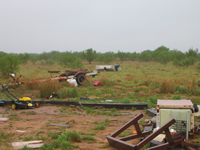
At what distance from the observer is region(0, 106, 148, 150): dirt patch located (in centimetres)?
468

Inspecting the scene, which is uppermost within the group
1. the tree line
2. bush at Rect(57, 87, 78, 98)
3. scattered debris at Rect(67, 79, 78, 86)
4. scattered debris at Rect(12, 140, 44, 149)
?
the tree line

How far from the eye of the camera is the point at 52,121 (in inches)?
245

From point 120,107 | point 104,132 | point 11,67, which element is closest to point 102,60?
point 11,67

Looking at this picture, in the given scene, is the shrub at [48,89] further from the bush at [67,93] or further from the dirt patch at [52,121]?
the dirt patch at [52,121]

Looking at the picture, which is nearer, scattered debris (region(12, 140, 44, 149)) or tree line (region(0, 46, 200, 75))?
scattered debris (region(12, 140, 44, 149))

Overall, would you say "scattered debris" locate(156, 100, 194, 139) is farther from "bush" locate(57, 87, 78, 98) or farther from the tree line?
the tree line

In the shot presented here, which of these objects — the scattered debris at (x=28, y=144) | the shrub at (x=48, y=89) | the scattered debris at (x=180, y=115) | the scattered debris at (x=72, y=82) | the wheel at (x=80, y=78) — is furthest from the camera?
the wheel at (x=80, y=78)

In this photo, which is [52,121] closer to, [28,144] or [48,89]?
[28,144]

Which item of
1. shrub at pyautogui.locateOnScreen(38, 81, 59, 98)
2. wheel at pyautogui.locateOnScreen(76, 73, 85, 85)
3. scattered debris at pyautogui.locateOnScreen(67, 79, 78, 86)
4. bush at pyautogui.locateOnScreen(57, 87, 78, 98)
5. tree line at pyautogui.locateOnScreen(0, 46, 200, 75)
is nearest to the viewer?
bush at pyautogui.locateOnScreen(57, 87, 78, 98)

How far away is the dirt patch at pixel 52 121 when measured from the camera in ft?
15.4

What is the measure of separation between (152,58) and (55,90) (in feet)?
136

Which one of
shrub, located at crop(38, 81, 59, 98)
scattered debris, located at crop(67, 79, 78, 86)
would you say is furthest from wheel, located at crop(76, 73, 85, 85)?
shrub, located at crop(38, 81, 59, 98)

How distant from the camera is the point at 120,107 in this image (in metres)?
7.71

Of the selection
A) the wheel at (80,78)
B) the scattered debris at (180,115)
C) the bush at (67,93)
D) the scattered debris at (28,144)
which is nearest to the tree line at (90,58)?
the wheel at (80,78)
